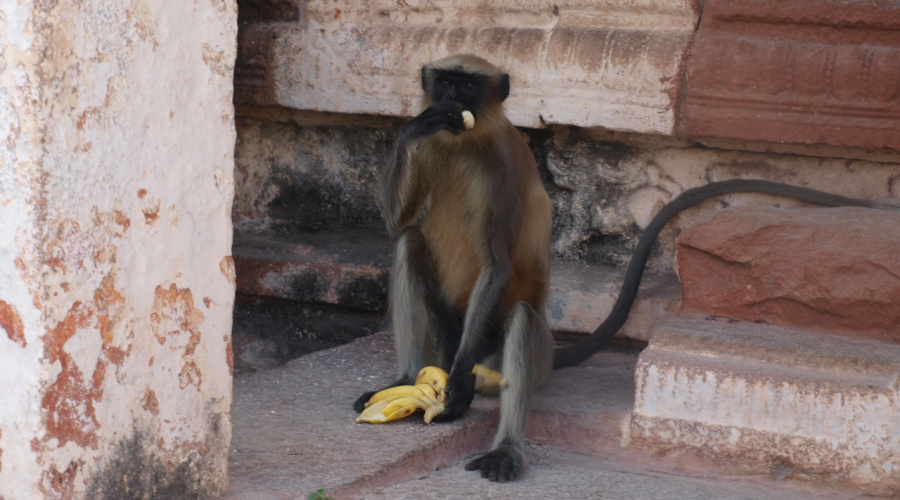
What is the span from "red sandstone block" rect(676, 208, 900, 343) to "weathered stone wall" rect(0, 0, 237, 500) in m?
1.56

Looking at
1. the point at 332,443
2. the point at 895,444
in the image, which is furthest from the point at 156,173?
the point at 895,444

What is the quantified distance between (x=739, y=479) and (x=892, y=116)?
4.79ft

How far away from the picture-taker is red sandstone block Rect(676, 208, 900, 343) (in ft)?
9.52

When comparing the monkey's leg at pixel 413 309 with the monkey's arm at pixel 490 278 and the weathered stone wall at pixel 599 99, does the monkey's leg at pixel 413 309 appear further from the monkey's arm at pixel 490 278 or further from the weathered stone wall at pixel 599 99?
the weathered stone wall at pixel 599 99

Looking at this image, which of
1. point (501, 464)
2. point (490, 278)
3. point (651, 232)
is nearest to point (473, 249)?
point (490, 278)

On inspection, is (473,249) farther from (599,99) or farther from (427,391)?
(599,99)

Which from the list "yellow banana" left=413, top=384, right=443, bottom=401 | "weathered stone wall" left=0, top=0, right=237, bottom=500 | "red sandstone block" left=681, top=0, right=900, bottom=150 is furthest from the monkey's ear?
"weathered stone wall" left=0, top=0, right=237, bottom=500

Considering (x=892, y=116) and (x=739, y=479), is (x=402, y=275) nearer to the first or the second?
(x=739, y=479)

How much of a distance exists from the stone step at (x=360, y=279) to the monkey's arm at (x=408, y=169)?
773 mm

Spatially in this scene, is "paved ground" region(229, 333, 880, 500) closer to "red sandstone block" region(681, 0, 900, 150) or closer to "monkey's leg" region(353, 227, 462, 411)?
"monkey's leg" region(353, 227, 462, 411)

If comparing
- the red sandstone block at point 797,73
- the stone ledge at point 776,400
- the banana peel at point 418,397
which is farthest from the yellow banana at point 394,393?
the red sandstone block at point 797,73

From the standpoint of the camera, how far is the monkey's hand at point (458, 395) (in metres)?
3.08

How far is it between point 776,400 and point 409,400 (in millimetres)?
1067

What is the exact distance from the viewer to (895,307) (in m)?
2.88
